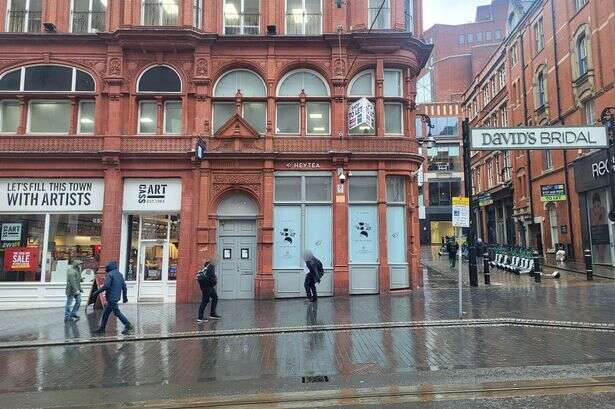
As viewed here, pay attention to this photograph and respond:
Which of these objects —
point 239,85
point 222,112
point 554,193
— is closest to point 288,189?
point 222,112

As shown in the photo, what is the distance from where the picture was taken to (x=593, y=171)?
2620cm

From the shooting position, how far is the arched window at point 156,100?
707 inches

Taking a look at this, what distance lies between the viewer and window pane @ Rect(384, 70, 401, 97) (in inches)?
725

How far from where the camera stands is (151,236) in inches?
691

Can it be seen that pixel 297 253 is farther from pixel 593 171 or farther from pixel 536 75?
pixel 536 75

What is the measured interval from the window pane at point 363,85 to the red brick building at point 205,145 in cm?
7

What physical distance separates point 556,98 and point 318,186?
74.3 feet

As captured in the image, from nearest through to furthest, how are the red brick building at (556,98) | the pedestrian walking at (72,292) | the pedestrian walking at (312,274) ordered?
the pedestrian walking at (72,292)
the pedestrian walking at (312,274)
the red brick building at (556,98)

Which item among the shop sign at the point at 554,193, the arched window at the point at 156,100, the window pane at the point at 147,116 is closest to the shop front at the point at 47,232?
the window pane at the point at 147,116

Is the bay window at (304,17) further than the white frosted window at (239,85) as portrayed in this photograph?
Yes

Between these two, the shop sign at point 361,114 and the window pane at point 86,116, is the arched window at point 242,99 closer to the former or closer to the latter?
the shop sign at point 361,114

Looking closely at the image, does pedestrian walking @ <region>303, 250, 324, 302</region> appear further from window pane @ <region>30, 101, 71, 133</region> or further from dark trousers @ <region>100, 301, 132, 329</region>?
window pane @ <region>30, 101, 71, 133</region>

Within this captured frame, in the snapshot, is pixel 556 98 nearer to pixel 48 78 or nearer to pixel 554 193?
pixel 554 193

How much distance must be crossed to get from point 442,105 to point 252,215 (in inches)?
1984
